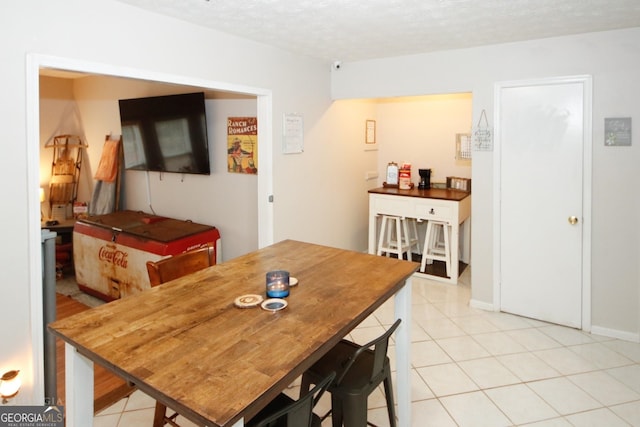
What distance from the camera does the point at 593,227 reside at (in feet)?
11.1

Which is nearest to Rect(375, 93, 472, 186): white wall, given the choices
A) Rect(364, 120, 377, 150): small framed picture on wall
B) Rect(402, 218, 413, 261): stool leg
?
Rect(364, 120, 377, 150): small framed picture on wall

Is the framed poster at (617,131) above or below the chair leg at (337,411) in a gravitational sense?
above

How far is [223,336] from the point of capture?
147 centimetres

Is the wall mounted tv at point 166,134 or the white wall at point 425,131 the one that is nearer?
the wall mounted tv at point 166,134

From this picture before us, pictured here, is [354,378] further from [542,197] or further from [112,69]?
[542,197]

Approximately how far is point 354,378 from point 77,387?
3.51 ft

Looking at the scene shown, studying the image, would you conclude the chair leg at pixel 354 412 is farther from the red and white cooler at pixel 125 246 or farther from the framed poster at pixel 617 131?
the framed poster at pixel 617 131

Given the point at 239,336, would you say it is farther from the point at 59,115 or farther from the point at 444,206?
the point at 59,115

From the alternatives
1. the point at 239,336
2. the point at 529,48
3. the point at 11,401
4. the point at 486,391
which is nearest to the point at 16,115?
the point at 11,401

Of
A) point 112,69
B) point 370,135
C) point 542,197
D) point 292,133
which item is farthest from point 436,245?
point 112,69

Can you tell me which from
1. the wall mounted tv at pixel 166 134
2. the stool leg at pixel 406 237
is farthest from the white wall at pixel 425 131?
the wall mounted tv at pixel 166 134

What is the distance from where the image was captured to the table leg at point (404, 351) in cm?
215

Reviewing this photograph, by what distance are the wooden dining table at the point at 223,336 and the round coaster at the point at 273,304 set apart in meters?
0.03

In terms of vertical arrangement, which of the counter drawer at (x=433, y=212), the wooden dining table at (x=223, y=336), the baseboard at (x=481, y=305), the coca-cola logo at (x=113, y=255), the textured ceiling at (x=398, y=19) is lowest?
the baseboard at (x=481, y=305)
